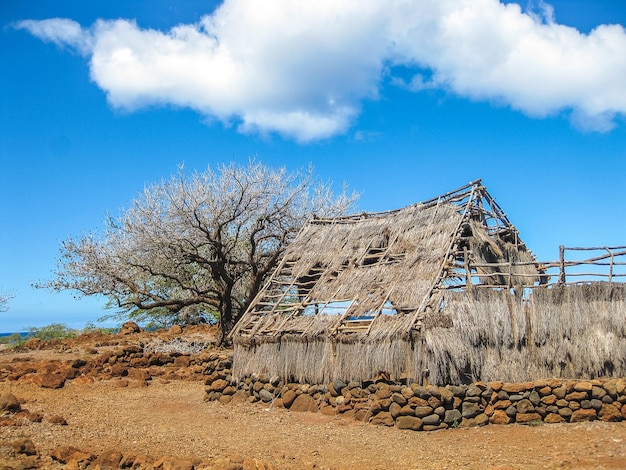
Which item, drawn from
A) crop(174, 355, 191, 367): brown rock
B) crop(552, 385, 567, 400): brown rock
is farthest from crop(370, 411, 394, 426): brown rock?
crop(174, 355, 191, 367): brown rock

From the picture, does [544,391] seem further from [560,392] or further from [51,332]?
[51,332]

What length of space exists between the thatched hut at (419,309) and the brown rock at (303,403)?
15.0 inches

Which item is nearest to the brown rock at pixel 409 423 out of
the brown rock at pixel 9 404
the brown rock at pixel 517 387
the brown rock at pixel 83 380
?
the brown rock at pixel 517 387

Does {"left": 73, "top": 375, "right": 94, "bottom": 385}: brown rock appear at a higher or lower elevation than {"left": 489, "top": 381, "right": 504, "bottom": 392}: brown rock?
lower

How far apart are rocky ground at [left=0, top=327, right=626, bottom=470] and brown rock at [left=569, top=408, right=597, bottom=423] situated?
0.45 feet

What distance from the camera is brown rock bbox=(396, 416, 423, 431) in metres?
10.5

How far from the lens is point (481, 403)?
34.6ft

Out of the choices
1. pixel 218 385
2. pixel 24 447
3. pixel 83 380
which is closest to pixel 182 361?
pixel 83 380

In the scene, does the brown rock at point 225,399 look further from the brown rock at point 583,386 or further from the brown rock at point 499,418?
the brown rock at point 583,386

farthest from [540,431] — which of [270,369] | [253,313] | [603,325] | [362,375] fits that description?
[253,313]

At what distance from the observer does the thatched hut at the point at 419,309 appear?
10773 mm

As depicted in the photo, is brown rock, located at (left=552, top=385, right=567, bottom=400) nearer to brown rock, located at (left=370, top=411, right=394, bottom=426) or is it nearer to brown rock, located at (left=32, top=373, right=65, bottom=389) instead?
brown rock, located at (left=370, top=411, right=394, bottom=426)

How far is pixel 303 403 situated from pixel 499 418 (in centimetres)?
405

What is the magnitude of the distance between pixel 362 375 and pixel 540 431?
11.1 ft
